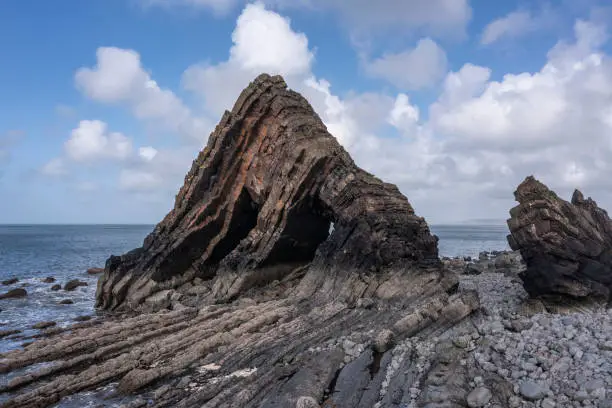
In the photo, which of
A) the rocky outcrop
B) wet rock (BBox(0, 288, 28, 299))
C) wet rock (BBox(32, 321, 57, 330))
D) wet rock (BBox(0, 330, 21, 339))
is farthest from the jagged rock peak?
wet rock (BBox(0, 288, 28, 299))

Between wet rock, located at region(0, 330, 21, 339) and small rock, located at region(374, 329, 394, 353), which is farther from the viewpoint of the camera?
wet rock, located at region(0, 330, 21, 339)

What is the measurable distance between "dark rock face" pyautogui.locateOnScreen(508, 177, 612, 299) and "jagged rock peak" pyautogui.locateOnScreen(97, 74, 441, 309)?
439 cm

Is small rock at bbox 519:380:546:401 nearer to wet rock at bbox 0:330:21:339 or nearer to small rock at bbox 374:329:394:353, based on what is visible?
small rock at bbox 374:329:394:353

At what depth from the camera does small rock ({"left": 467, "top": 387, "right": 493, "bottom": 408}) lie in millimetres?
10938

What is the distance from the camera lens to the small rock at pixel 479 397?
10.9m

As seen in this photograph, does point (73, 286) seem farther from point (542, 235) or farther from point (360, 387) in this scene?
point (542, 235)

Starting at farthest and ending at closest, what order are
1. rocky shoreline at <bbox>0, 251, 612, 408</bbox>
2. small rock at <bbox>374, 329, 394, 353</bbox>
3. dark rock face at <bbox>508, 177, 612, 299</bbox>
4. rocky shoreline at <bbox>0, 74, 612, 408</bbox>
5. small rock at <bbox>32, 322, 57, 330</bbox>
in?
1. small rock at <bbox>32, 322, 57, 330</bbox>
2. dark rock face at <bbox>508, 177, 612, 299</bbox>
3. small rock at <bbox>374, 329, 394, 353</bbox>
4. rocky shoreline at <bbox>0, 74, 612, 408</bbox>
5. rocky shoreline at <bbox>0, 251, 612, 408</bbox>

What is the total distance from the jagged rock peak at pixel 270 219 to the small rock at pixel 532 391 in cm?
1034

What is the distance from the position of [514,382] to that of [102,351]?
1413 centimetres

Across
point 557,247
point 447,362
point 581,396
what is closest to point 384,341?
point 447,362

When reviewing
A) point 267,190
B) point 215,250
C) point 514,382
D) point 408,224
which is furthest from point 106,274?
point 514,382

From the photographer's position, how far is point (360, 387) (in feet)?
43.0

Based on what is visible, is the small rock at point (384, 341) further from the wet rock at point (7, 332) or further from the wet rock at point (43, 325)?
the wet rock at point (7, 332)

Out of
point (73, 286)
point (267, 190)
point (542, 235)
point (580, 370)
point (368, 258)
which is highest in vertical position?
point (267, 190)
